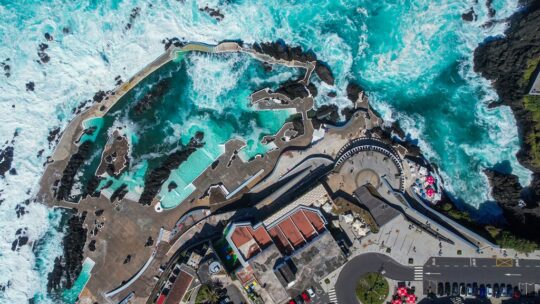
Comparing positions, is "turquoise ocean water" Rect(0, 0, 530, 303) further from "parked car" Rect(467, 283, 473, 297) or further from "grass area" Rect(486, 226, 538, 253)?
"parked car" Rect(467, 283, 473, 297)

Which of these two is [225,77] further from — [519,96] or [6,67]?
[519,96]

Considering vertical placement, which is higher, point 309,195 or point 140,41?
point 140,41

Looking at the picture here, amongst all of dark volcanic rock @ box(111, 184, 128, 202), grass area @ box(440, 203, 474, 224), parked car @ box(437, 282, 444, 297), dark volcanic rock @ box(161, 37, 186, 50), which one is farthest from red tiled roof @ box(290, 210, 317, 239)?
dark volcanic rock @ box(161, 37, 186, 50)

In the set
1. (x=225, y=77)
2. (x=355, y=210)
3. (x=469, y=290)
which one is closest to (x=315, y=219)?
(x=355, y=210)

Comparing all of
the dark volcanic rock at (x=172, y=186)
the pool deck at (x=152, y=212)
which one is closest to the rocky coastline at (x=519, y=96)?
the pool deck at (x=152, y=212)

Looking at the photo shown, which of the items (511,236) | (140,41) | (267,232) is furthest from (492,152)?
(140,41)

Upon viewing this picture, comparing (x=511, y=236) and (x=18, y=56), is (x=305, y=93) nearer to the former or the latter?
(x=511, y=236)

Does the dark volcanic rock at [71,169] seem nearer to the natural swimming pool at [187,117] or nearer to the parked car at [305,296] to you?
the natural swimming pool at [187,117]
